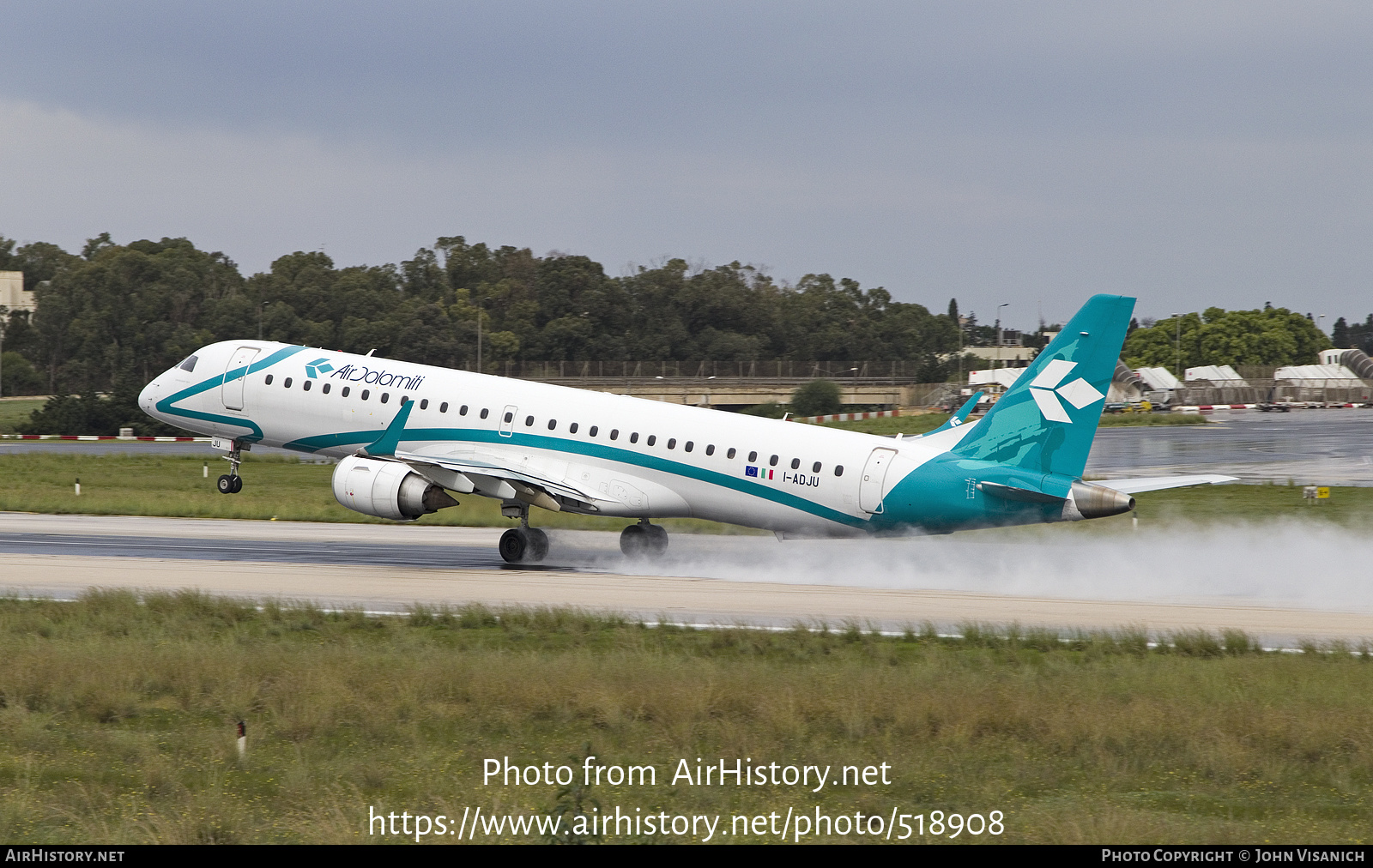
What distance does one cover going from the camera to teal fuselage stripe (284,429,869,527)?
1205 inches

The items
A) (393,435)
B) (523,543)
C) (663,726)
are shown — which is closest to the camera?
(663,726)

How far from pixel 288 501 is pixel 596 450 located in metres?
19.9

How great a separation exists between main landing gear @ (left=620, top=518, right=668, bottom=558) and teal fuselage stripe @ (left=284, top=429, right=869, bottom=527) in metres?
2.17

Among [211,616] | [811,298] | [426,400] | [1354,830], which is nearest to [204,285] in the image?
[811,298]

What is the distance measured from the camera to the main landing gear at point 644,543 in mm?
33562

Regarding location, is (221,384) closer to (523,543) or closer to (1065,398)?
(523,543)

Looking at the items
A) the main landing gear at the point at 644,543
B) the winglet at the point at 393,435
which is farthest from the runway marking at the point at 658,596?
the winglet at the point at 393,435

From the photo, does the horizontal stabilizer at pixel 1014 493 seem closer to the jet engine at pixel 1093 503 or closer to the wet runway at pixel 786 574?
the jet engine at pixel 1093 503

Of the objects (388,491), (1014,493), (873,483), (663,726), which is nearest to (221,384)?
(388,491)

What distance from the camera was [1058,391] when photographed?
93.2ft

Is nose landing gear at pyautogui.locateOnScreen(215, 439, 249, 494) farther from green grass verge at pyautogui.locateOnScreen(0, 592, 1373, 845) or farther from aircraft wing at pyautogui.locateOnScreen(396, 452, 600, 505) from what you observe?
green grass verge at pyautogui.locateOnScreen(0, 592, 1373, 845)

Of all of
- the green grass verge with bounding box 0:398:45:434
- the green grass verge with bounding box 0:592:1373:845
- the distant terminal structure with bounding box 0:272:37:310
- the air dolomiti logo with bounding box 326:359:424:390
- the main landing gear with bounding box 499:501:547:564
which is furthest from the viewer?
the distant terminal structure with bounding box 0:272:37:310

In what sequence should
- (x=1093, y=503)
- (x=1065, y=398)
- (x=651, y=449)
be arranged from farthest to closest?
(x=651, y=449) < (x=1065, y=398) < (x=1093, y=503)

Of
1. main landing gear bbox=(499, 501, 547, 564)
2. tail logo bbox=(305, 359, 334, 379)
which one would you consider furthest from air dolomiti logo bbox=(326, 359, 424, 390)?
main landing gear bbox=(499, 501, 547, 564)
